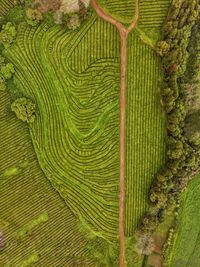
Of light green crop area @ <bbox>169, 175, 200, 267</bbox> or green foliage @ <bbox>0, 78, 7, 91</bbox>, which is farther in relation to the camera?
light green crop area @ <bbox>169, 175, 200, 267</bbox>

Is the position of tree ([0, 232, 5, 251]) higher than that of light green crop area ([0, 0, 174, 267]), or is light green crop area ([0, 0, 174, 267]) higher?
light green crop area ([0, 0, 174, 267])

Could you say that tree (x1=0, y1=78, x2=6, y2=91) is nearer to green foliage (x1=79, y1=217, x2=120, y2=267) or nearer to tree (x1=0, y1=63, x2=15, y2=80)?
tree (x1=0, y1=63, x2=15, y2=80)

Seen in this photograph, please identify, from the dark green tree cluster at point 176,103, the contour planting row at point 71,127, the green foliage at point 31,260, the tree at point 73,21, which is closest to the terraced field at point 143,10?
the dark green tree cluster at point 176,103

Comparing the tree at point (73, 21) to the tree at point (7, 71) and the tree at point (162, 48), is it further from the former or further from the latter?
the tree at point (162, 48)

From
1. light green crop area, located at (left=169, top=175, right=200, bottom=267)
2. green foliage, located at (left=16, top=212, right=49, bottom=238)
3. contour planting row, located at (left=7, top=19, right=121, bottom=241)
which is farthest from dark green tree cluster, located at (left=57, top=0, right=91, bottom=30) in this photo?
light green crop area, located at (left=169, top=175, right=200, bottom=267)

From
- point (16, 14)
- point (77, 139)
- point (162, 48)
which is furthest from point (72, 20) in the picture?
point (77, 139)

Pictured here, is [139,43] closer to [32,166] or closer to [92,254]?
[32,166]

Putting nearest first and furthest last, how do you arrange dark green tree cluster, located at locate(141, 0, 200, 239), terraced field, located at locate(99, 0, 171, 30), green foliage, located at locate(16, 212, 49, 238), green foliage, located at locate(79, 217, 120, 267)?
dark green tree cluster, located at locate(141, 0, 200, 239), terraced field, located at locate(99, 0, 171, 30), green foliage, located at locate(16, 212, 49, 238), green foliage, located at locate(79, 217, 120, 267)
